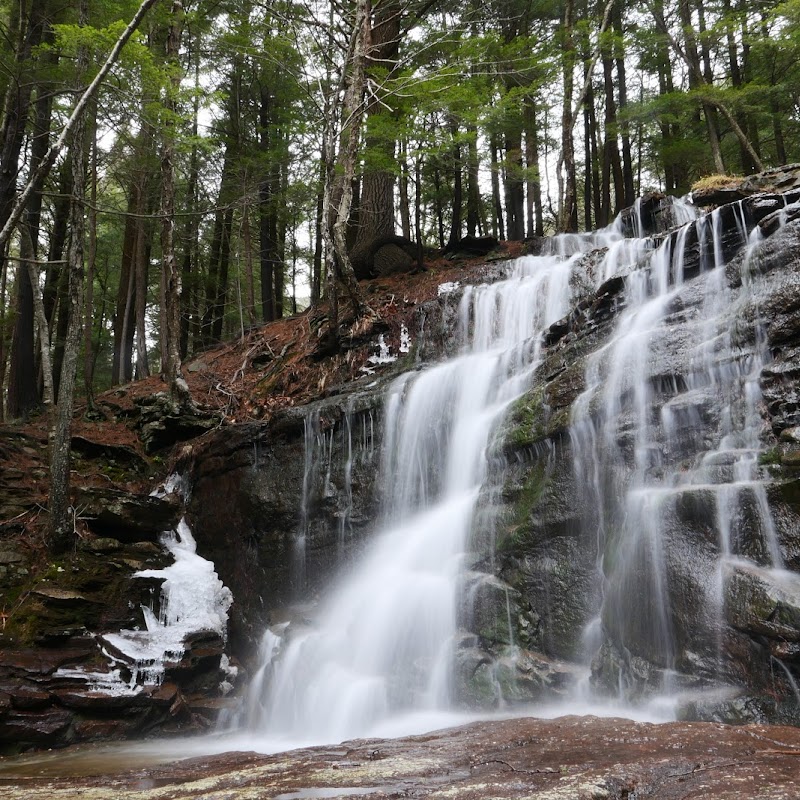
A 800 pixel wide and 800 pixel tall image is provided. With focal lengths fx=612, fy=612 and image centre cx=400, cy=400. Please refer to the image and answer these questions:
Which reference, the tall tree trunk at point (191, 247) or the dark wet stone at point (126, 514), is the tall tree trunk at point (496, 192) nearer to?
the tall tree trunk at point (191, 247)

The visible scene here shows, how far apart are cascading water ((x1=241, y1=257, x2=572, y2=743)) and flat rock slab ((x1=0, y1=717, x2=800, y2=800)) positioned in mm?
1606

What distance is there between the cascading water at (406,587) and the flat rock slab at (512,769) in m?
1.61

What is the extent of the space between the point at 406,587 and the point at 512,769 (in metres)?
3.54

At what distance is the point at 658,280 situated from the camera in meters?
8.08

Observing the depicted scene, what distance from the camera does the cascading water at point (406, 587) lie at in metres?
6.02

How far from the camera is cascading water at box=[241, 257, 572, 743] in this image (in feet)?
19.8

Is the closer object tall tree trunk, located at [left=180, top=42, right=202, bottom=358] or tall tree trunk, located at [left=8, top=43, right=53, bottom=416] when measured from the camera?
tall tree trunk, located at [left=8, top=43, right=53, bottom=416]

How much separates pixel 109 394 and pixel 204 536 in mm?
6236

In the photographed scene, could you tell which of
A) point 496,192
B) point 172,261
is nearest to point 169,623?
point 172,261

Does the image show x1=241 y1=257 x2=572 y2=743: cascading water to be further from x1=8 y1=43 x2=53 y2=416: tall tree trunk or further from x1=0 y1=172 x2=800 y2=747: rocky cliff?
x1=8 y1=43 x2=53 y2=416: tall tree trunk

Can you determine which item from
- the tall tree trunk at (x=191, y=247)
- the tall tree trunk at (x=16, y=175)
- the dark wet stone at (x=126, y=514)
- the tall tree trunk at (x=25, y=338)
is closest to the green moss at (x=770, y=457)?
the tall tree trunk at (x=16, y=175)

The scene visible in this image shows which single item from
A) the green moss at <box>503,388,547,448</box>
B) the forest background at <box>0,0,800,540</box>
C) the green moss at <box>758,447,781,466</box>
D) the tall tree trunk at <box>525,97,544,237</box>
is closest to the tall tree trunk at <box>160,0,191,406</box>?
the forest background at <box>0,0,800,540</box>

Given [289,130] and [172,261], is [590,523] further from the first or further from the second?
[289,130]

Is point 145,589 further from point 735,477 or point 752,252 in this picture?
point 752,252
